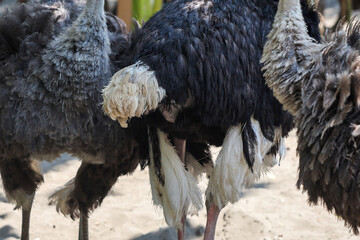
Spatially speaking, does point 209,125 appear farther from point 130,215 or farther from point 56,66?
point 130,215

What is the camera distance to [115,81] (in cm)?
299

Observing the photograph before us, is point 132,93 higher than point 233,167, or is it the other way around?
point 132,93

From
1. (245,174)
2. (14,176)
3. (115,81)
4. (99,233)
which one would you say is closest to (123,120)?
(115,81)

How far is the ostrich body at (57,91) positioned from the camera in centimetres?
351

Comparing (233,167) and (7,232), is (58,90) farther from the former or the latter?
(7,232)

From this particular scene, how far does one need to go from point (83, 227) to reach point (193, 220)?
0.79 m

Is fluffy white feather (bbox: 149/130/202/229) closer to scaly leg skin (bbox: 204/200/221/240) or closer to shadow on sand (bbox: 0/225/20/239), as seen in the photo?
scaly leg skin (bbox: 204/200/221/240)

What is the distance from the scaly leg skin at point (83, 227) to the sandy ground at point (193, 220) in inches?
9.2

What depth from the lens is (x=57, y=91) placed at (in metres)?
3.51

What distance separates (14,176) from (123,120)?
1.12 m

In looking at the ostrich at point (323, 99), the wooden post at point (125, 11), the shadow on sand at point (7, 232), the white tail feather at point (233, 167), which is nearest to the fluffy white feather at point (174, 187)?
the white tail feather at point (233, 167)

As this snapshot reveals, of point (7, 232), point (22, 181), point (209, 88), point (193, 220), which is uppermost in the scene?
point (209, 88)

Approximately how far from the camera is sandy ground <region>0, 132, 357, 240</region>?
172 inches

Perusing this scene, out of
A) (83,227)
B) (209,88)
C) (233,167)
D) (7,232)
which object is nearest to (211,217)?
(233,167)
